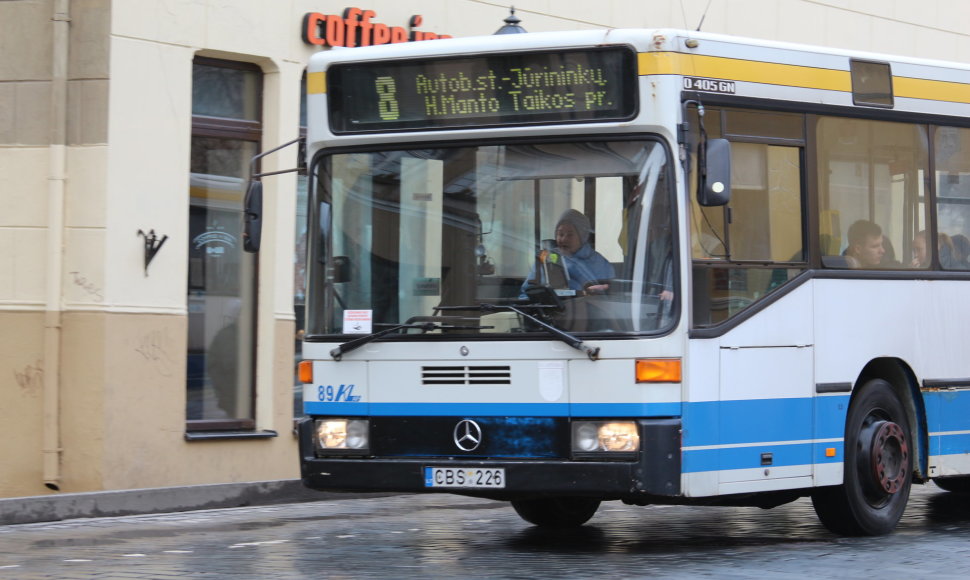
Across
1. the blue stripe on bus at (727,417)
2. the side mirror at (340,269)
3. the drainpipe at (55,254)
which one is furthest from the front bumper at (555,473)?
the drainpipe at (55,254)

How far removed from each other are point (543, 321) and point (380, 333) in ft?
3.19

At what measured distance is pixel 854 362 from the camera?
10469 millimetres

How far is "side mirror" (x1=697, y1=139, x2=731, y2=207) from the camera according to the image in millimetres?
9117

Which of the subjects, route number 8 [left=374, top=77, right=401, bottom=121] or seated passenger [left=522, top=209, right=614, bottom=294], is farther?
route number 8 [left=374, top=77, right=401, bottom=121]

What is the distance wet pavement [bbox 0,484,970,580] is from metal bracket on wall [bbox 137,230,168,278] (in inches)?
81.3

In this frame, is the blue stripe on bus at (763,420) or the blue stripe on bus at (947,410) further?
the blue stripe on bus at (947,410)

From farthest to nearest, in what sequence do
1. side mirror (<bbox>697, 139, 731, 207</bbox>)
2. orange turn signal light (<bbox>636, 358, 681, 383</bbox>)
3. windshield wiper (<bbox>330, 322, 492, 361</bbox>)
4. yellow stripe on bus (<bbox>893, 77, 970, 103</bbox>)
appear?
yellow stripe on bus (<bbox>893, 77, 970, 103</bbox>) → windshield wiper (<bbox>330, 322, 492, 361</bbox>) → orange turn signal light (<bbox>636, 358, 681, 383</bbox>) → side mirror (<bbox>697, 139, 731, 207</bbox>)

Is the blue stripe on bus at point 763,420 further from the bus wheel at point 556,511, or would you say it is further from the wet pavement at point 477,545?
the bus wheel at point 556,511

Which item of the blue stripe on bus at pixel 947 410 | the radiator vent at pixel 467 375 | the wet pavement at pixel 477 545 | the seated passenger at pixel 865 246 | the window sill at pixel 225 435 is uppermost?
the seated passenger at pixel 865 246

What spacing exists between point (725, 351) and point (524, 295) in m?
1.14

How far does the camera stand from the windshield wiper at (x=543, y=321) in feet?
30.5

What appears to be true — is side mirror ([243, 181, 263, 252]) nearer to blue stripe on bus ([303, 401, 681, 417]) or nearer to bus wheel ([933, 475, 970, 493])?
blue stripe on bus ([303, 401, 681, 417])

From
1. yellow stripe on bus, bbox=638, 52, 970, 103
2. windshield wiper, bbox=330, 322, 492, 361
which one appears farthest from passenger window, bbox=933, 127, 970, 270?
windshield wiper, bbox=330, 322, 492, 361

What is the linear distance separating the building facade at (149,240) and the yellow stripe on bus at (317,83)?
13.7ft
